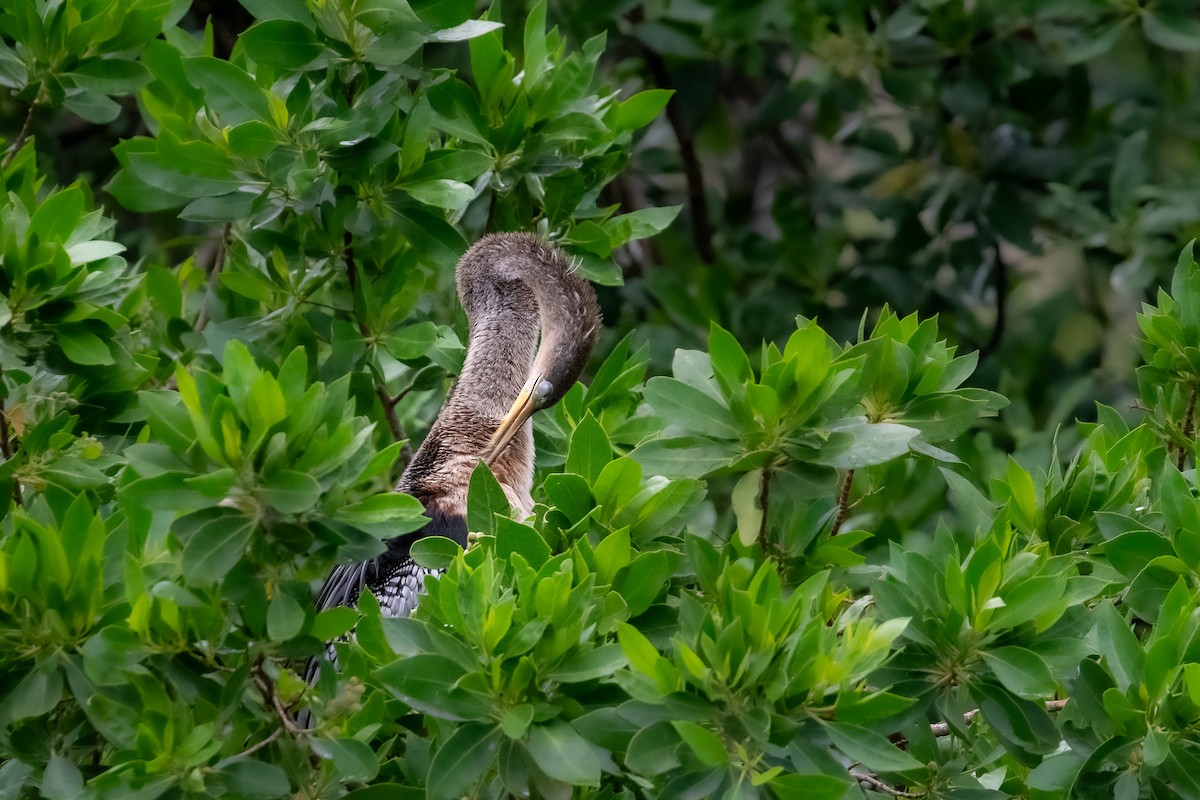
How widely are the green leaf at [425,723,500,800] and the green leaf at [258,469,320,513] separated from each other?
0.37 m

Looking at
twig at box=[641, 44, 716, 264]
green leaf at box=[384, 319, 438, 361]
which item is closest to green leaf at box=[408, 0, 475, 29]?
green leaf at box=[384, 319, 438, 361]

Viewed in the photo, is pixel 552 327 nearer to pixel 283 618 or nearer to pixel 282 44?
pixel 282 44

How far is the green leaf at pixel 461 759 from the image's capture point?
1.82 m

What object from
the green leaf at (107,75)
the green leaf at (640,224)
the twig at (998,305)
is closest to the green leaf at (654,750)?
the green leaf at (640,224)

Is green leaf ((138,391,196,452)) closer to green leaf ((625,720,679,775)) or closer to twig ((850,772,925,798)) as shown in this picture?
green leaf ((625,720,679,775))

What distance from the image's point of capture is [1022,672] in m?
1.96

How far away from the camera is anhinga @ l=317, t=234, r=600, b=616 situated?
10.9 ft

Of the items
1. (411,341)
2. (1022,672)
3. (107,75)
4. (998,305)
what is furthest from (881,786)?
(998,305)

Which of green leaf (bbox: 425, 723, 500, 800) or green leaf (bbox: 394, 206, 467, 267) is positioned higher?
green leaf (bbox: 394, 206, 467, 267)

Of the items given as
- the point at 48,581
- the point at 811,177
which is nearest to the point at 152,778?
the point at 48,581

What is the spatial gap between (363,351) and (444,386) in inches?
25.1

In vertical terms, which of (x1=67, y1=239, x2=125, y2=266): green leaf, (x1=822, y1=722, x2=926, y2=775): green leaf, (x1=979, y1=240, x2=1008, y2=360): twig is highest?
(x1=67, y1=239, x2=125, y2=266): green leaf

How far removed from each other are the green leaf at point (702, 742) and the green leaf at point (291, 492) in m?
0.54

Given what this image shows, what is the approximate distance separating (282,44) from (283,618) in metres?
1.27
